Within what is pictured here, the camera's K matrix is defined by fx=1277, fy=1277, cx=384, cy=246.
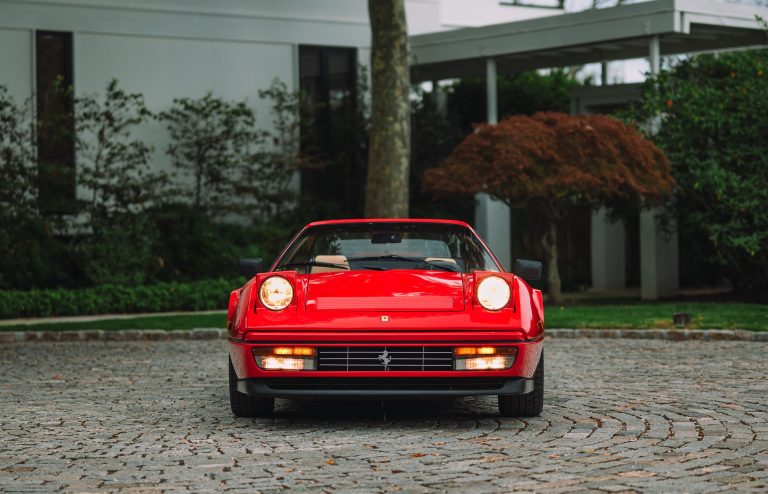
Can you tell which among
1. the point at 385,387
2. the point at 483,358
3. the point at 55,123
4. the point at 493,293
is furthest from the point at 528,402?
the point at 55,123

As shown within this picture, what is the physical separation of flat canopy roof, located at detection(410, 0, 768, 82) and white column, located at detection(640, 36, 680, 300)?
54cm

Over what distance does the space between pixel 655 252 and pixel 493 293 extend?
13.3 metres

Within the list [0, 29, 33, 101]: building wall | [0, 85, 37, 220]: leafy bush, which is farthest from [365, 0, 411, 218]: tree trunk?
[0, 29, 33, 101]: building wall

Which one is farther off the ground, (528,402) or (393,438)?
(528,402)

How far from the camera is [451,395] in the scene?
7.45m

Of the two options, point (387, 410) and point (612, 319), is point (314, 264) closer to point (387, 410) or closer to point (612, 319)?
point (387, 410)

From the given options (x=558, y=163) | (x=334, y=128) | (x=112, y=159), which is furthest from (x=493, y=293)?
(x=334, y=128)

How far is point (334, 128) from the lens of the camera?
23.9m

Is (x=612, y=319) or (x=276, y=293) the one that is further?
(x=612, y=319)

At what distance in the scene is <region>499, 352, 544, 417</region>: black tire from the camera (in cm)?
789

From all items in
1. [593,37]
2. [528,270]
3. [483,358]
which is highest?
[593,37]

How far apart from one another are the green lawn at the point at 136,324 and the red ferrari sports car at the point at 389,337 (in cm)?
817

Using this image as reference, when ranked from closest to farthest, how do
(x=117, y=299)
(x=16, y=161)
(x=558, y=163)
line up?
(x=558, y=163) < (x=117, y=299) < (x=16, y=161)

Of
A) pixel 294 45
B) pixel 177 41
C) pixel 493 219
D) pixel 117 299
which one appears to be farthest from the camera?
pixel 294 45
